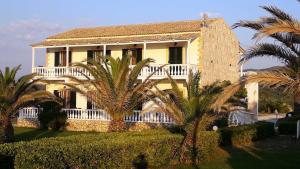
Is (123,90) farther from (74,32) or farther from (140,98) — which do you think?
(74,32)

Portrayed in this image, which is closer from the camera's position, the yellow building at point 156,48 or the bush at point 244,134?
the bush at point 244,134

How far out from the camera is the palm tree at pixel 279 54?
1262 cm

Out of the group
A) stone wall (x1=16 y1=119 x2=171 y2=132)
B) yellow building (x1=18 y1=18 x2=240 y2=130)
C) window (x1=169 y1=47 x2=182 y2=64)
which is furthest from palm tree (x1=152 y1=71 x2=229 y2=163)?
window (x1=169 y1=47 x2=182 y2=64)

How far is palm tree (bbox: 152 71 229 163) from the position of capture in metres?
16.2

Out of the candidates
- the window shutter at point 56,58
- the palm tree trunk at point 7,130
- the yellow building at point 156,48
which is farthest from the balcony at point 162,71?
the palm tree trunk at point 7,130

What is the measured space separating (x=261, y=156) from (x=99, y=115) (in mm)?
13426

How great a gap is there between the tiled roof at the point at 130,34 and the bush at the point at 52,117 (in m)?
5.17

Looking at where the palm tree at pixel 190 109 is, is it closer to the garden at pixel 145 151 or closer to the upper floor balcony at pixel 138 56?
the garden at pixel 145 151

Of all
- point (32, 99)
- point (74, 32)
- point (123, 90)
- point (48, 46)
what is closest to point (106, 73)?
point (123, 90)

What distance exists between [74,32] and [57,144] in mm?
24974

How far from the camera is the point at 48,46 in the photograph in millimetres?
33406

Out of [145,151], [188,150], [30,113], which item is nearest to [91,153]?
[145,151]

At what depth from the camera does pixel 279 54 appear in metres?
16.3

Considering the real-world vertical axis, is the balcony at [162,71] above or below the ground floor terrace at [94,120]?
above
